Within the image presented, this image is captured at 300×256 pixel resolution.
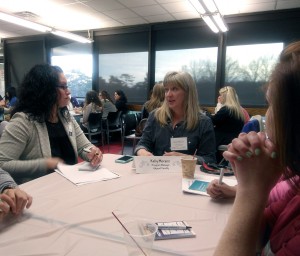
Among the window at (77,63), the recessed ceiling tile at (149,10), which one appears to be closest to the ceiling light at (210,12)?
the recessed ceiling tile at (149,10)

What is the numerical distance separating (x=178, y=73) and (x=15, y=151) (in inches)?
52.5

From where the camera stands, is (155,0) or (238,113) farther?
(155,0)

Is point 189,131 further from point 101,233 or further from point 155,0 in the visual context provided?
point 155,0

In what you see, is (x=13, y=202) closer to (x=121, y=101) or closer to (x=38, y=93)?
(x=38, y=93)

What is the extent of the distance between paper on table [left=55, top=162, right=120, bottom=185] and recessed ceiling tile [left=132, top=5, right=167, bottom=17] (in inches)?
169

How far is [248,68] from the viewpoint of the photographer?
5.54 meters

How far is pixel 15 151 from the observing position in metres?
1.55

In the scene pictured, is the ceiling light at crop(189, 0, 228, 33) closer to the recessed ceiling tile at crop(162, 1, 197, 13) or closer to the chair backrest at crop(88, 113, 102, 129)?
the recessed ceiling tile at crop(162, 1, 197, 13)

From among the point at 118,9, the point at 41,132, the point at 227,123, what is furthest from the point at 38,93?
the point at 118,9

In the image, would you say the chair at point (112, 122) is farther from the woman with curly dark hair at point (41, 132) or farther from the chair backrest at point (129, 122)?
the woman with curly dark hair at point (41, 132)

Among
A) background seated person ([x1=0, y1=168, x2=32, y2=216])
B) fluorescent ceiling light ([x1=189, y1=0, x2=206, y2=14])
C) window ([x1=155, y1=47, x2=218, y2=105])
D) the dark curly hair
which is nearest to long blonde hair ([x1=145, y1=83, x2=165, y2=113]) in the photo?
fluorescent ceiling light ([x1=189, y1=0, x2=206, y2=14])

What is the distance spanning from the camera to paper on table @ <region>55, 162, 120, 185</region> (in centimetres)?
130

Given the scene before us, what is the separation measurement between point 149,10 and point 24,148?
439cm

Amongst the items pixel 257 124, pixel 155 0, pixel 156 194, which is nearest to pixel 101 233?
pixel 156 194
